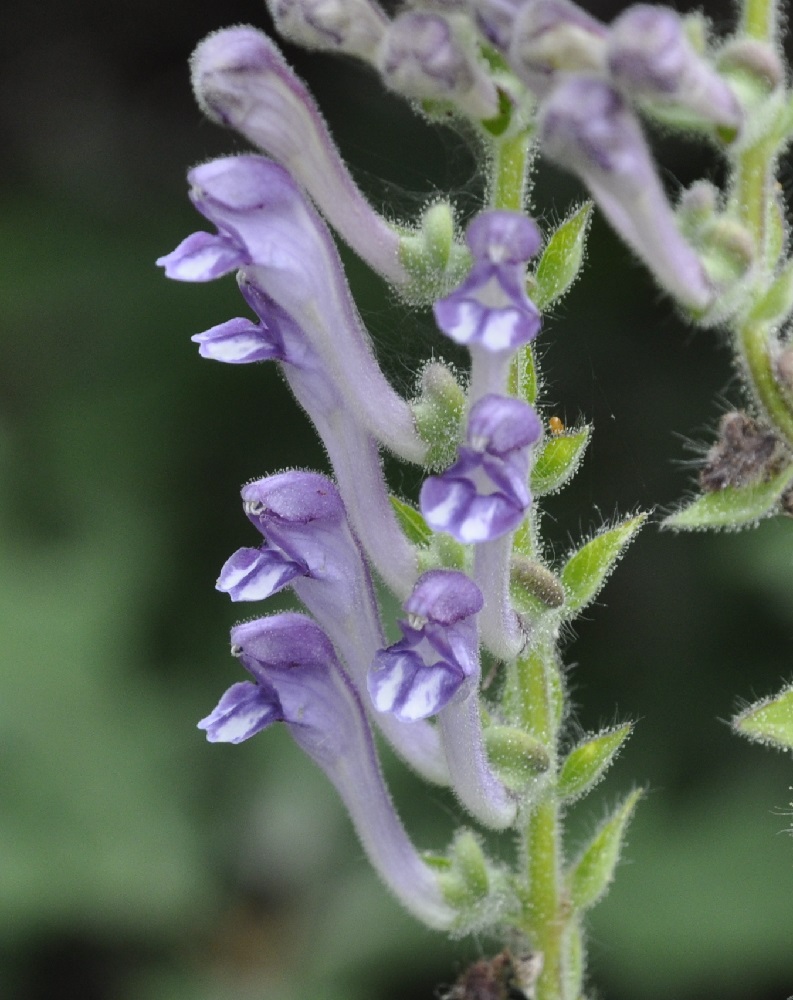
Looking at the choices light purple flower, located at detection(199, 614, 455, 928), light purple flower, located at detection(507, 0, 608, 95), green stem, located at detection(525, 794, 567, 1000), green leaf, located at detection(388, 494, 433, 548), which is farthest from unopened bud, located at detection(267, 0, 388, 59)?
green stem, located at detection(525, 794, 567, 1000)

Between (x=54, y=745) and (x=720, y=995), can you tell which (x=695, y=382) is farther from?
(x=54, y=745)

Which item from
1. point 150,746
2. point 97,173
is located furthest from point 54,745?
point 97,173

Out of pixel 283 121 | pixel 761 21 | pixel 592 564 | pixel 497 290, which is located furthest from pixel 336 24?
pixel 592 564

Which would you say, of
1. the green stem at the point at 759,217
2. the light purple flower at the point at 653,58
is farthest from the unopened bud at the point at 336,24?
the green stem at the point at 759,217

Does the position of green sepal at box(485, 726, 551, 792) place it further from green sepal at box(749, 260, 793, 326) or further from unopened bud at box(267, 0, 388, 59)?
unopened bud at box(267, 0, 388, 59)

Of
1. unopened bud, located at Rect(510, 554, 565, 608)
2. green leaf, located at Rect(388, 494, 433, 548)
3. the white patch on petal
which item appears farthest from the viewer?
green leaf, located at Rect(388, 494, 433, 548)

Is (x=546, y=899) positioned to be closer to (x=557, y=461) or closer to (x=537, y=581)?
(x=537, y=581)
